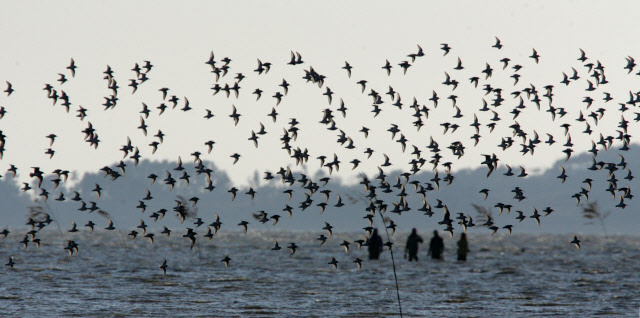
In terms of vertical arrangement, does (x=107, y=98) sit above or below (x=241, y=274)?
above

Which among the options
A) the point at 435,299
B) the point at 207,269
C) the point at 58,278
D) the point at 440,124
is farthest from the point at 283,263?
the point at 440,124

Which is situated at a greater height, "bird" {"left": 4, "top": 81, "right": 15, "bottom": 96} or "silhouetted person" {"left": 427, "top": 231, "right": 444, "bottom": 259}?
"bird" {"left": 4, "top": 81, "right": 15, "bottom": 96}

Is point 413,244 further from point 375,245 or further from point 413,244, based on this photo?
point 375,245

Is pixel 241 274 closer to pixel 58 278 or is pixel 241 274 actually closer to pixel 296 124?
pixel 58 278

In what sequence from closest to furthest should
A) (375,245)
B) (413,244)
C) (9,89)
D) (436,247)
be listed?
(9,89), (375,245), (413,244), (436,247)

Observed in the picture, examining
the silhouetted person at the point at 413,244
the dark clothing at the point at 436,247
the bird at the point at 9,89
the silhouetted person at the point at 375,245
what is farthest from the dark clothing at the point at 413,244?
the bird at the point at 9,89

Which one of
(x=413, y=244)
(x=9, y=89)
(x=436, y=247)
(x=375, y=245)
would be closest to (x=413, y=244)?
(x=413, y=244)

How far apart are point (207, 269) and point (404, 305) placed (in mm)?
21126

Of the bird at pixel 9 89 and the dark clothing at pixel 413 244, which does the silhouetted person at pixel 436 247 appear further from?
the bird at pixel 9 89

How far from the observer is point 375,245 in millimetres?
46719

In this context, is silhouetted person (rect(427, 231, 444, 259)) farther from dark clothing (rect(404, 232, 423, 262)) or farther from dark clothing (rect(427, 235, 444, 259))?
dark clothing (rect(404, 232, 423, 262))

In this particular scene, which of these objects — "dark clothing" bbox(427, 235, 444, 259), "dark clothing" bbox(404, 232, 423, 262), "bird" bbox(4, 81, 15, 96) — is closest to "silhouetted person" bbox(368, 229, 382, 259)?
"dark clothing" bbox(404, 232, 423, 262)

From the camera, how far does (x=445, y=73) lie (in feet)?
90.8

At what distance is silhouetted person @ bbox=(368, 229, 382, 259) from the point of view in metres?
46.8
